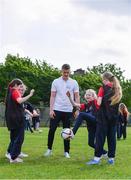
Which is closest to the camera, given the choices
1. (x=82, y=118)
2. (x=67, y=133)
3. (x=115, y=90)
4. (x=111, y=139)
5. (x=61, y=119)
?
(x=115, y=90)

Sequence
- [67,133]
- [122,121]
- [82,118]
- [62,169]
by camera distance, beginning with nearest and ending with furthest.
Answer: [62,169] < [67,133] < [82,118] < [122,121]

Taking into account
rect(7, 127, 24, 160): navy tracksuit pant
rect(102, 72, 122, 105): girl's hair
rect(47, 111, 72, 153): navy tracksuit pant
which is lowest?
rect(7, 127, 24, 160): navy tracksuit pant

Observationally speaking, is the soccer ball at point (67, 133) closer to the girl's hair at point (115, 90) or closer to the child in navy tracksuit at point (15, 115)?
the child in navy tracksuit at point (15, 115)

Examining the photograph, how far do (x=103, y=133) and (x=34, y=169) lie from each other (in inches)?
73.8

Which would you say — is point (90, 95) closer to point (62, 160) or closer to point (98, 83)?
point (62, 160)

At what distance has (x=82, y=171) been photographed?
9773 millimetres

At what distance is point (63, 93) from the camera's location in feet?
40.4

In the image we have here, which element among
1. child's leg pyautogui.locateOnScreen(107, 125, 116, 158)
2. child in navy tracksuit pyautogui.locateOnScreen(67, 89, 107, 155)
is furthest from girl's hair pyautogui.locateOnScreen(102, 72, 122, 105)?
child in navy tracksuit pyautogui.locateOnScreen(67, 89, 107, 155)

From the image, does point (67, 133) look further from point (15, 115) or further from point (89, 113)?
point (15, 115)

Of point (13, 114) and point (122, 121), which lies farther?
point (122, 121)

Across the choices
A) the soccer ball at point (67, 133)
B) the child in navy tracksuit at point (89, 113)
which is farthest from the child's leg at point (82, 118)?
the soccer ball at point (67, 133)

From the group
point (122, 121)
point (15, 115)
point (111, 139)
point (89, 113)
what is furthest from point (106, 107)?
point (122, 121)

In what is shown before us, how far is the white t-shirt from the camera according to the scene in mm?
12266

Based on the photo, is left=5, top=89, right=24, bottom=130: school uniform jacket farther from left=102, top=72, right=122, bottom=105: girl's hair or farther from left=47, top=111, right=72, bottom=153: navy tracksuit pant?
left=102, top=72, right=122, bottom=105: girl's hair
